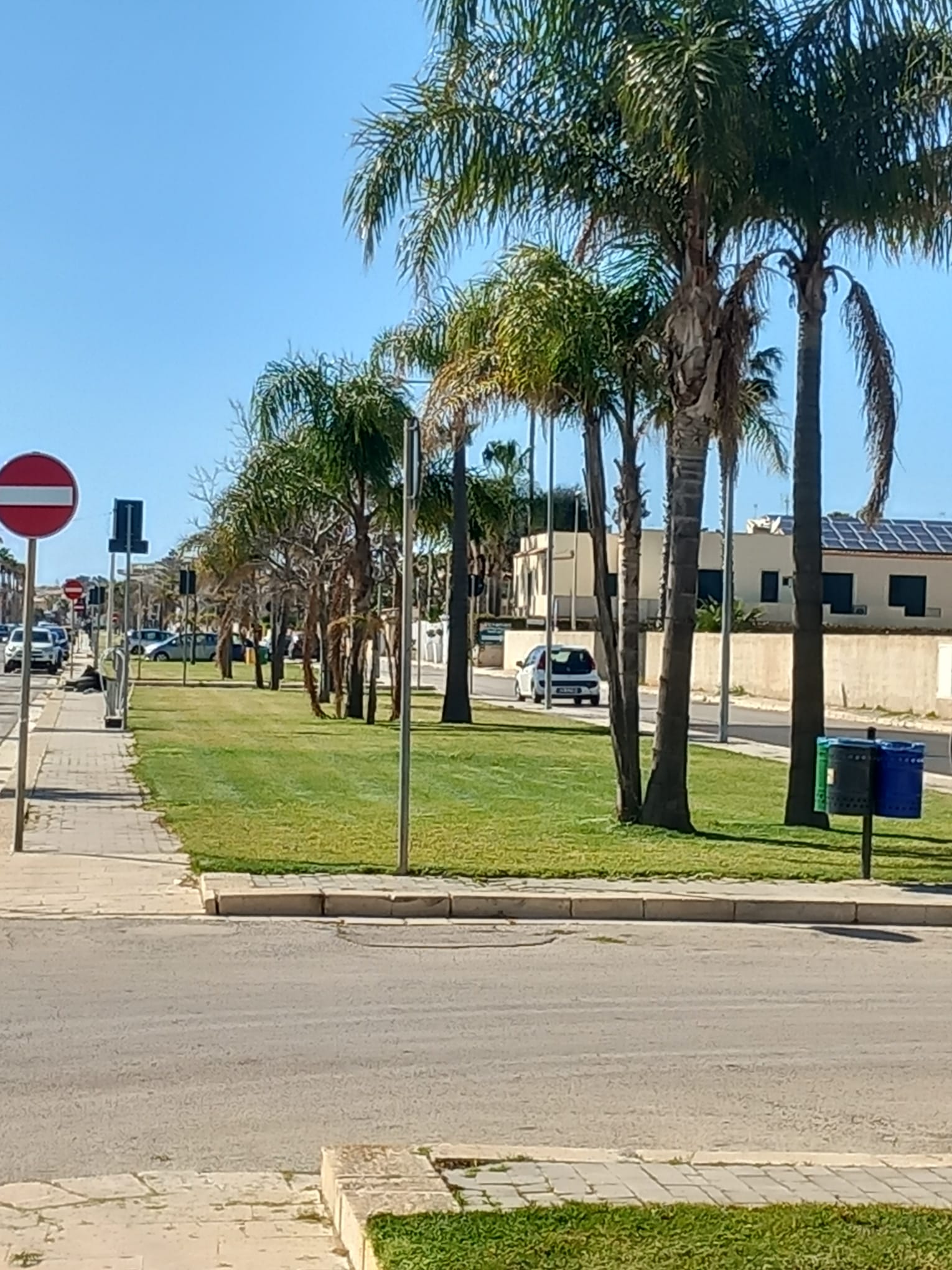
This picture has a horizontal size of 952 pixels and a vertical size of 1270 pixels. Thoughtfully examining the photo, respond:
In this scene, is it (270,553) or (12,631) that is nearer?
(270,553)

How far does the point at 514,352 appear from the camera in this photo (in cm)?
1627

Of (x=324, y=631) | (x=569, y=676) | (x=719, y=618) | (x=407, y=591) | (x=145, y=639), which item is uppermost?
(x=719, y=618)

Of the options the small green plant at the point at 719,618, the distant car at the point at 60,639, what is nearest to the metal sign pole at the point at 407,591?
the small green plant at the point at 719,618

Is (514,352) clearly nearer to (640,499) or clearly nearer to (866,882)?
(640,499)

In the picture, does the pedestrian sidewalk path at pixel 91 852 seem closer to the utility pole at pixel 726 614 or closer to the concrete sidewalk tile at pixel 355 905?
the concrete sidewalk tile at pixel 355 905

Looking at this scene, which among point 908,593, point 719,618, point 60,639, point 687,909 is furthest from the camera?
point 908,593

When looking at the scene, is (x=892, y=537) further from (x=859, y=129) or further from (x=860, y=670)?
(x=859, y=129)

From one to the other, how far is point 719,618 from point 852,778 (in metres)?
50.3

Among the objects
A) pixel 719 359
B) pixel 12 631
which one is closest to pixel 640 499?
pixel 719 359

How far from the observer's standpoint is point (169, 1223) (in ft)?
18.0

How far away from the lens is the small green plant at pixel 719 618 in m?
63.5

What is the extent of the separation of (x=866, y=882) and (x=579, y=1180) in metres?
8.13

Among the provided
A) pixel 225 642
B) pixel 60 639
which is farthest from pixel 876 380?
pixel 60 639

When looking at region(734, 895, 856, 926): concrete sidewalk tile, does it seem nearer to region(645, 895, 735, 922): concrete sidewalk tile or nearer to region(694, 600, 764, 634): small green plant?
region(645, 895, 735, 922): concrete sidewalk tile
